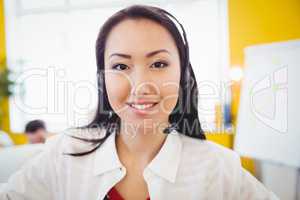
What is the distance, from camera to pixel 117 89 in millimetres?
563

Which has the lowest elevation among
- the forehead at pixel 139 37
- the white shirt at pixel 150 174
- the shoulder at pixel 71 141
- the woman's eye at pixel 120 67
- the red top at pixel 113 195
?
the red top at pixel 113 195

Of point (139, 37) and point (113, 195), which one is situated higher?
point (139, 37)

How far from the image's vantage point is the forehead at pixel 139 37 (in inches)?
21.5

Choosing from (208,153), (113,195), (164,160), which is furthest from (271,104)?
(113,195)

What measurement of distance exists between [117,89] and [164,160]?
0.22m

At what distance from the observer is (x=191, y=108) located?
2.03ft

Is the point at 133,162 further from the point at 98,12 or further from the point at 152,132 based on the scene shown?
the point at 98,12

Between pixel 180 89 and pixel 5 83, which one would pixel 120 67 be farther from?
pixel 5 83

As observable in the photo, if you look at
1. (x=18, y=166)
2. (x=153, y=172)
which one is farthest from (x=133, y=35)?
(x=18, y=166)

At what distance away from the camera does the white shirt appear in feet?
1.99

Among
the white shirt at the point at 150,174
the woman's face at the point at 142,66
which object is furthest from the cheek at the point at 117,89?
the white shirt at the point at 150,174

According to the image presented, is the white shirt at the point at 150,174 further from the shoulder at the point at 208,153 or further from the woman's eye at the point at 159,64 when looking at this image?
the woman's eye at the point at 159,64

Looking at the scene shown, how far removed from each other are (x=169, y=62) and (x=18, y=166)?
511mm

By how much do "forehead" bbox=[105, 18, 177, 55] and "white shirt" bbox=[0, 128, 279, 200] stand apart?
0.23 m
